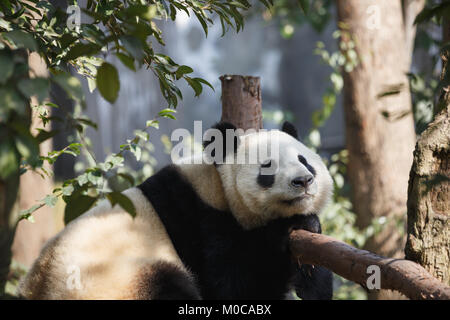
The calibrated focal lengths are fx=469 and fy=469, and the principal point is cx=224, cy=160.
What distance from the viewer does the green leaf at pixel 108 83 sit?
53.3 inches

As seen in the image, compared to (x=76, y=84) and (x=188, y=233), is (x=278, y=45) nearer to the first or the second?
(x=188, y=233)

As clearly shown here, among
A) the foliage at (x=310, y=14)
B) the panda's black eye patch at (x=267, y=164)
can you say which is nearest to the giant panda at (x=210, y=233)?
the panda's black eye patch at (x=267, y=164)

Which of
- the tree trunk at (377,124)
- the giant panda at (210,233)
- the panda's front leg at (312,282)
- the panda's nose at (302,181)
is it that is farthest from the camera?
the tree trunk at (377,124)

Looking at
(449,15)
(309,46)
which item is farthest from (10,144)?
(309,46)

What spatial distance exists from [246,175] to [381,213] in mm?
2840

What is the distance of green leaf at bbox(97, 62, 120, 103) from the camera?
53.3 inches

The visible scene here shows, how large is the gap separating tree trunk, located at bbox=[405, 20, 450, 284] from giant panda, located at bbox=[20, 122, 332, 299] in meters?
0.74

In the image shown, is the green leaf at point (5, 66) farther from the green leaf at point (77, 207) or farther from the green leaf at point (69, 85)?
the green leaf at point (77, 207)

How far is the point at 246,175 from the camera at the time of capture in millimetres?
2812

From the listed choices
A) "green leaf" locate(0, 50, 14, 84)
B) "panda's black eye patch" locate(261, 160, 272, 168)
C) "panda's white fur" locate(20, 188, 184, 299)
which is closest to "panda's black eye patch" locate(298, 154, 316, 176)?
"panda's black eye patch" locate(261, 160, 272, 168)

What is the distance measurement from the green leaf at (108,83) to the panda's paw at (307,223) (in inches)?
64.8

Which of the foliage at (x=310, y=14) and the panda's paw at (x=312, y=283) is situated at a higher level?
the foliage at (x=310, y=14)

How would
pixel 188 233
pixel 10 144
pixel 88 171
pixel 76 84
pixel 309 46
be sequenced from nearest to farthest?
pixel 10 144
pixel 76 84
pixel 88 171
pixel 188 233
pixel 309 46

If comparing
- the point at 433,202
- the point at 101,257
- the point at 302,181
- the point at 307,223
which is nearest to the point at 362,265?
the point at 433,202
